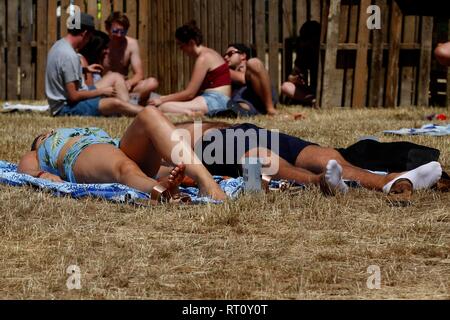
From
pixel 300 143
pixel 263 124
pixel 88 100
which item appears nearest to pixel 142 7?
pixel 88 100

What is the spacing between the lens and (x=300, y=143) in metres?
6.55

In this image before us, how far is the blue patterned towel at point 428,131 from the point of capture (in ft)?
30.4

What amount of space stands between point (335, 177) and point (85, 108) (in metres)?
6.30

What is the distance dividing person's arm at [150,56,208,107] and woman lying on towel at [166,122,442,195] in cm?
532

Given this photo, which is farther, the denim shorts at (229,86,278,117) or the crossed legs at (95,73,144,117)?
the denim shorts at (229,86,278,117)

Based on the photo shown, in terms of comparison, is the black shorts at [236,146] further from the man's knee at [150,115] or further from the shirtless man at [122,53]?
the shirtless man at [122,53]

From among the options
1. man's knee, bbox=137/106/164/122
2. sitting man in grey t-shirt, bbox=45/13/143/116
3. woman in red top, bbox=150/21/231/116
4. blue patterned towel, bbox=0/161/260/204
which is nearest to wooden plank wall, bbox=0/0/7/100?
sitting man in grey t-shirt, bbox=45/13/143/116

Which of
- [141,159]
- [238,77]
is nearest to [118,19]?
[238,77]

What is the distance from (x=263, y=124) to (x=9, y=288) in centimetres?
677

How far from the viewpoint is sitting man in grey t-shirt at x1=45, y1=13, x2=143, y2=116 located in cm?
1154

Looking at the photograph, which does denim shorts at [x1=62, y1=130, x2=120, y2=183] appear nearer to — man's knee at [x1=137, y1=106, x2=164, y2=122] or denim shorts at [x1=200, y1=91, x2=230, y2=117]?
man's knee at [x1=137, y1=106, x2=164, y2=122]

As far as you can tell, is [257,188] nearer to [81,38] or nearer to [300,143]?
[300,143]

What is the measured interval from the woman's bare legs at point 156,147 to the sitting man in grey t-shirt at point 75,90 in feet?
17.5

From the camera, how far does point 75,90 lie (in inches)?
460
